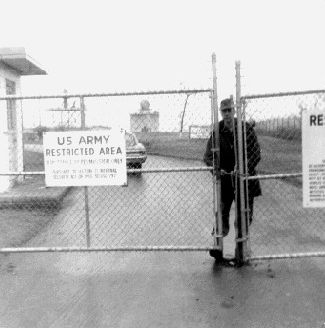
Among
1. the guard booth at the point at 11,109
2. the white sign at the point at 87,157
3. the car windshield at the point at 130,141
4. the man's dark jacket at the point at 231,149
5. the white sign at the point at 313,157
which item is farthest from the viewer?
the car windshield at the point at 130,141

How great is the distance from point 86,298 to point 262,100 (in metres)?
2.90

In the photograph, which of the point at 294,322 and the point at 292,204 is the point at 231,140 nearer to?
the point at 294,322

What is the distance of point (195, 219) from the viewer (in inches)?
311

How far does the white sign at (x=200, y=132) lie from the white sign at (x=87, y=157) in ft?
3.73

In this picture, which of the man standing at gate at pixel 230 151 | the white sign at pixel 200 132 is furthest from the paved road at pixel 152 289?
the white sign at pixel 200 132

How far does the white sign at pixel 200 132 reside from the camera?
5.50 m

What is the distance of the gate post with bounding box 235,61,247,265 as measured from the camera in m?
4.70

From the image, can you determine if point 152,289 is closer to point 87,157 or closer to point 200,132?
point 87,157

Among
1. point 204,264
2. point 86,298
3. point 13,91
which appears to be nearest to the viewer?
point 86,298

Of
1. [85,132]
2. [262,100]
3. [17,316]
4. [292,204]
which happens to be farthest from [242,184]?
[292,204]

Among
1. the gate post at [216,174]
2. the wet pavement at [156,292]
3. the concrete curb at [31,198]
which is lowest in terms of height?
the wet pavement at [156,292]

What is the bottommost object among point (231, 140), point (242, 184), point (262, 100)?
point (242, 184)

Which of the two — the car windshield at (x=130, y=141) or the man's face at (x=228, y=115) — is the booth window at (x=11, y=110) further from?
the man's face at (x=228, y=115)

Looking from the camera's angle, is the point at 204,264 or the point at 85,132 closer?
the point at 85,132
